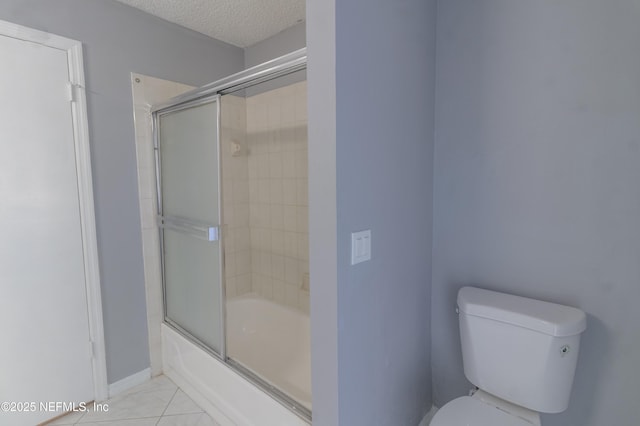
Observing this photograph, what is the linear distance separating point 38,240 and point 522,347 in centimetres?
232

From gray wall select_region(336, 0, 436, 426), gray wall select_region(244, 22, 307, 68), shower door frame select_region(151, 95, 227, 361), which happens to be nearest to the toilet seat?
gray wall select_region(336, 0, 436, 426)

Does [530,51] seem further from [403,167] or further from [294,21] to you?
[294,21]

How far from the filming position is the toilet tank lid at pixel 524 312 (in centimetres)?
106

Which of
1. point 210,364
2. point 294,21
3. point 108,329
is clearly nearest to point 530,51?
point 294,21

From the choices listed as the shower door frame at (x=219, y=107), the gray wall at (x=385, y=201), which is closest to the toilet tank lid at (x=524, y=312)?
the gray wall at (x=385, y=201)

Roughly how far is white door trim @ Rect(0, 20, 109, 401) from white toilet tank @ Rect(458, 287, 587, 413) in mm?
1981

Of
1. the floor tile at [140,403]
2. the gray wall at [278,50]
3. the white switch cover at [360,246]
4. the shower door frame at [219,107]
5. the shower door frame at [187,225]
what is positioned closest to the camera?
the white switch cover at [360,246]

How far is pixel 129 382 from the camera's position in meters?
1.95

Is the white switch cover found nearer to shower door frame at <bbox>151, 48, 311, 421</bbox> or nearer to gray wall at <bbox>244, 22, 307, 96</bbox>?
shower door frame at <bbox>151, 48, 311, 421</bbox>

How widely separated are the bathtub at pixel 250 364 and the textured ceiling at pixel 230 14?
2.01 m

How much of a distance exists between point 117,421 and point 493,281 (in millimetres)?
2119

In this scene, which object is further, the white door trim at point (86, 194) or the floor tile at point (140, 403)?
the floor tile at point (140, 403)

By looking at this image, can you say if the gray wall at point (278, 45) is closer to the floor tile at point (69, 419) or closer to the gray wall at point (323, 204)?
the gray wall at point (323, 204)

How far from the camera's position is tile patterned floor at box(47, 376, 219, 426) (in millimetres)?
1683
